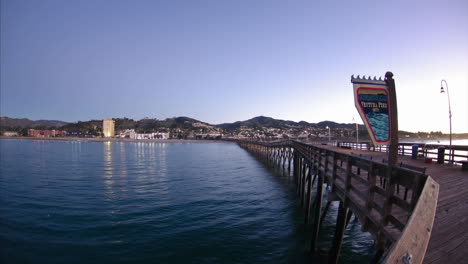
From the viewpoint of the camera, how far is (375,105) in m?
4.94

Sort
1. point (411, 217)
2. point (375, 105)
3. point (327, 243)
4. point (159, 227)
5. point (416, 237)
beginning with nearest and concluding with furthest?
point (416, 237) < point (411, 217) < point (375, 105) < point (327, 243) < point (159, 227)

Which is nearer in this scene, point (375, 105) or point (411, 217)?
point (411, 217)

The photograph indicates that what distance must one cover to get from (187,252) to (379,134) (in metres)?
7.17

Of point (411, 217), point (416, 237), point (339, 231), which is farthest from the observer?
point (339, 231)

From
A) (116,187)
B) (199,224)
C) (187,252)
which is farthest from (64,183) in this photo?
(187,252)

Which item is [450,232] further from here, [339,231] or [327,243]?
[327,243]

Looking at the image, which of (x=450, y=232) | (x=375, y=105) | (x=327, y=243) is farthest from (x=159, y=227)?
(x=450, y=232)

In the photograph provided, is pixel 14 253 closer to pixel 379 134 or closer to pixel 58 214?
pixel 58 214

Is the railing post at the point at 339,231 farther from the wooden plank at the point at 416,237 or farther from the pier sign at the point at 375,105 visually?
the wooden plank at the point at 416,237

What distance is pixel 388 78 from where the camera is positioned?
495 cm

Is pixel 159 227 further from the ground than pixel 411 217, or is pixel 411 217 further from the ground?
pixel 411 217

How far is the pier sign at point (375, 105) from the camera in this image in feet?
16.0

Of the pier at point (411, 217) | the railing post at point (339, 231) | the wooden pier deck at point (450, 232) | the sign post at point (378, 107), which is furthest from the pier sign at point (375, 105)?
the railing post at point (339, 231)

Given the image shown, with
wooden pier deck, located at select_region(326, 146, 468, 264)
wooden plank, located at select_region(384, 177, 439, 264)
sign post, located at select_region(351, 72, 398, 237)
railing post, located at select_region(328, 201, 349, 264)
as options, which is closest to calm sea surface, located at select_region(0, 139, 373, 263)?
railing post, located at select_region(328, 201, 349, 264)
